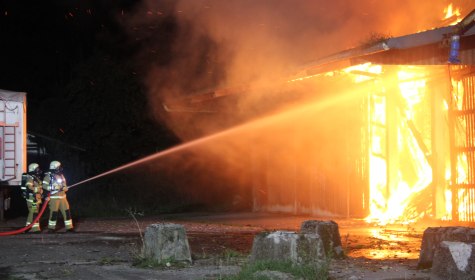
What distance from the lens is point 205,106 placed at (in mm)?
18938

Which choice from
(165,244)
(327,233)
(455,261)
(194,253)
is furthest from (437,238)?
(194,253)

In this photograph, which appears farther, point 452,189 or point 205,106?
point 205,106

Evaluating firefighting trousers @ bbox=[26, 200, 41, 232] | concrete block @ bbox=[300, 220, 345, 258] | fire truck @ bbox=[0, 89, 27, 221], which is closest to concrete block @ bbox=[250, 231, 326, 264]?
concrete block @ bbox=[300, 220, 345, 258]

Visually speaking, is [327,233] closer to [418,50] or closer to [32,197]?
[418,50]

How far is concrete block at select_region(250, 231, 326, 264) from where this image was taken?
6730mm

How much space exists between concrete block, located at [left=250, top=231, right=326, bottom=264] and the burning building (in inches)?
199

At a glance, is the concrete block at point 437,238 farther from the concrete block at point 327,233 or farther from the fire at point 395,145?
the fire at point 395,145

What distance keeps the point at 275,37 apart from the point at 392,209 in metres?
5.08

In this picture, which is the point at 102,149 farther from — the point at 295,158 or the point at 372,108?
the point at 372,108

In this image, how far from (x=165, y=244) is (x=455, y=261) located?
359 centimetres

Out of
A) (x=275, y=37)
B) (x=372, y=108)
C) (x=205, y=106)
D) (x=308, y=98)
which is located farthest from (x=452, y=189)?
(x=205, y=106)

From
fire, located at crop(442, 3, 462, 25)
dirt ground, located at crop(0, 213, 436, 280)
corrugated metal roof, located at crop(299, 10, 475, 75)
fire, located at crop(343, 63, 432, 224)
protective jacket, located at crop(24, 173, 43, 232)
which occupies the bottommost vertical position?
dirt ground, located at crop(0, 213, 436, 280)

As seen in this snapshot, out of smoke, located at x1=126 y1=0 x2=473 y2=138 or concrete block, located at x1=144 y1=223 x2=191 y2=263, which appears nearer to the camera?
concrete block, located at x1=144 y1=223 x2=191 y2=263

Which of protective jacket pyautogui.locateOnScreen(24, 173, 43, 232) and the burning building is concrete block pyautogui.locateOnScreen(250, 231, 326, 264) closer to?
the burning building
